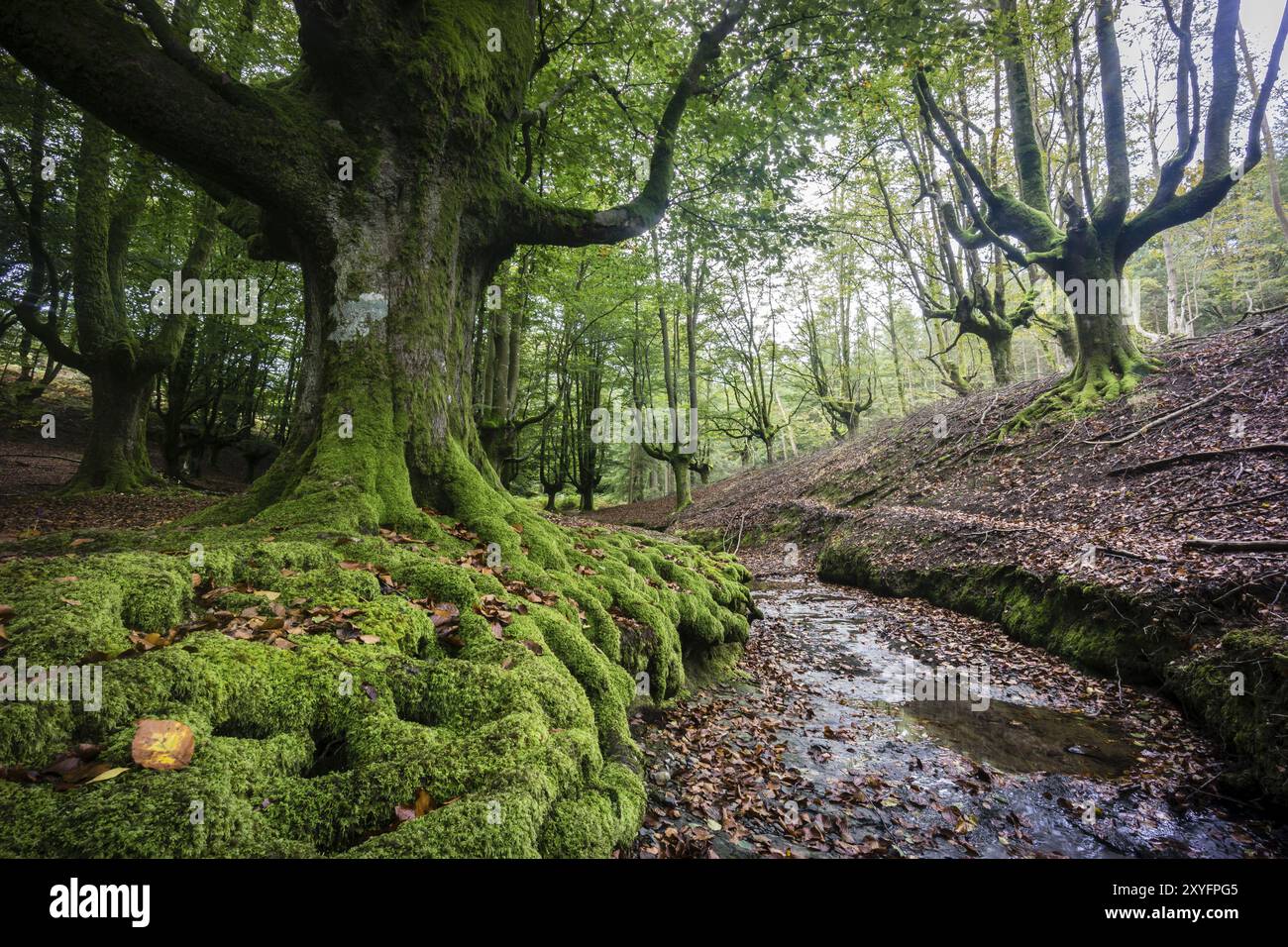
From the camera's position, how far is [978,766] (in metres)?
4.19

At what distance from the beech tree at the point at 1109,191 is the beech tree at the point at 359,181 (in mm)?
8516

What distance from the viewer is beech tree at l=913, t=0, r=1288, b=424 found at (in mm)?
9773

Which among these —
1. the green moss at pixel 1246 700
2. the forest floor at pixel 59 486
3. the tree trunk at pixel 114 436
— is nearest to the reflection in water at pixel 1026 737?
the green moss at pixel 1246 700

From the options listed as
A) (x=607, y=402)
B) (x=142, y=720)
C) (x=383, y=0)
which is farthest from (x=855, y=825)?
(x=607, y=402)

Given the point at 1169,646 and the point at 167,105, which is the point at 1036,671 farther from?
the point at 167,105

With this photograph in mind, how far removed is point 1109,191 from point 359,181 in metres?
13.9

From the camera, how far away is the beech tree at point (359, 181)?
167 inches

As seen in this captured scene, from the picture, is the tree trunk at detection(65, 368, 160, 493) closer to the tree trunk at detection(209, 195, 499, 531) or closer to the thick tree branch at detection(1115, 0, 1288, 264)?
the tree trunk at detection(209, 195, 499, 531)

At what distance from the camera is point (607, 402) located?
2866 cm

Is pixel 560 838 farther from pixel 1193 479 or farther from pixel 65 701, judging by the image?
pixel 1193 479

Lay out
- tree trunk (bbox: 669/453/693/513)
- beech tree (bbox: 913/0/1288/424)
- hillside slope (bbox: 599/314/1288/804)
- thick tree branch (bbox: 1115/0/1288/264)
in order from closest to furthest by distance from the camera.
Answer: hillside slope (bbox: 599/314/1288/804)
thick tree branch (bbox: 1115/0/1288/264)
beech tree (bbox: 913/0/1288/424)
tree trunk (bbox: 669/453/693/513)

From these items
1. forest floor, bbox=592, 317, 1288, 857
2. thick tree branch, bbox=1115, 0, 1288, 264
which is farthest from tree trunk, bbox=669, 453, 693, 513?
thick tree branch, bbox=1115, 0, 1288, 264

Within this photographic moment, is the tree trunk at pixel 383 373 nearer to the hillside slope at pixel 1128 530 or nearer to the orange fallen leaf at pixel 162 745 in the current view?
the orange fallen leaf at pixel 162 745

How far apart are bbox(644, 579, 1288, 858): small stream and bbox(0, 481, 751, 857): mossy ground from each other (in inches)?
50.7
